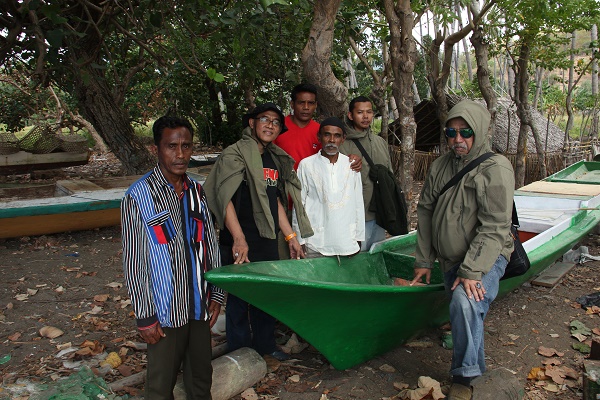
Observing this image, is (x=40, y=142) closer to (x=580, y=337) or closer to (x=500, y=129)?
(x=500, y=129)

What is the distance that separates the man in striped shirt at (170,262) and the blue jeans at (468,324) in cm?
133

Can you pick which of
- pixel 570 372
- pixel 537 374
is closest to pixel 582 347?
pixel 570 372

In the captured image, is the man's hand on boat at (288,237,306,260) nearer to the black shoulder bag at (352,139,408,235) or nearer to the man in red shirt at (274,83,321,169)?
the man in red shirt at (274,83,321,169)

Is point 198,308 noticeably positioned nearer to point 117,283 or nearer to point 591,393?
point 591,393

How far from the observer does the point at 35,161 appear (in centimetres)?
1085

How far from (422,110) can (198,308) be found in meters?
11.1

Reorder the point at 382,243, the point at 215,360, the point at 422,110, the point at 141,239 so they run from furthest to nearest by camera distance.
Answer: the point at 422,110 < the point at 382,243 < the point at 215,360 < the point at 141,239

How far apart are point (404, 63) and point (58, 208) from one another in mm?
4446

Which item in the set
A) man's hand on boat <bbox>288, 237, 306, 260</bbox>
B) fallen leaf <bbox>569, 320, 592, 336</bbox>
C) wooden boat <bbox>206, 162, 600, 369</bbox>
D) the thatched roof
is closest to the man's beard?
man's hand on boat <bbox>288, 237, 306, 260</bbox>

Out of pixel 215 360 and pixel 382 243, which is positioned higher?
pixel 382 243

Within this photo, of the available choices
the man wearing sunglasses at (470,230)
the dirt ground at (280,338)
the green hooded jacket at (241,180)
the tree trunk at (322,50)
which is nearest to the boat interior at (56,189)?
the dirt ground at (280,338)

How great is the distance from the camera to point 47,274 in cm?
549

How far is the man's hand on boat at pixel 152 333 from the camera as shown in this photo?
7.93ft

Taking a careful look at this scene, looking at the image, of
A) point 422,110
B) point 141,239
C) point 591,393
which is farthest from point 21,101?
point 591,393
